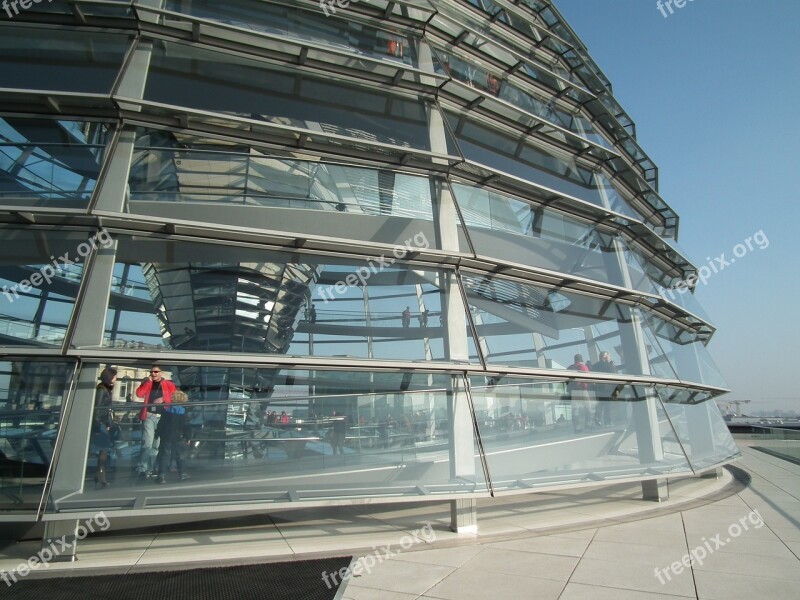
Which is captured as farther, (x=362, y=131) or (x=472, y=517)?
(x=362, y=131)

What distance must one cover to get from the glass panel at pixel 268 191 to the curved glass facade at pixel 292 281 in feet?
0.10

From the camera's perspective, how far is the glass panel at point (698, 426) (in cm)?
929

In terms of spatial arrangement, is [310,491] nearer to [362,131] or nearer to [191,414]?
[191,414]

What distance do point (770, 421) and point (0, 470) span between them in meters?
49.5

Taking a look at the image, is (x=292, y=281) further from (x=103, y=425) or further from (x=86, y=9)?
(x=86, y=9)

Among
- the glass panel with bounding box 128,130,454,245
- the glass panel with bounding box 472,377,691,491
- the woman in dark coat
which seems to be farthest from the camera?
the glass panel with bounding box 472,377,691,491

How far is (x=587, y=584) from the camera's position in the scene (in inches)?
189

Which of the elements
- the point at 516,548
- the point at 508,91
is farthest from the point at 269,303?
the point at 508,91

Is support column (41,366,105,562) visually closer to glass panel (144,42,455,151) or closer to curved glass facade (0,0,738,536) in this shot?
curved glass facade (0,0,738,536)

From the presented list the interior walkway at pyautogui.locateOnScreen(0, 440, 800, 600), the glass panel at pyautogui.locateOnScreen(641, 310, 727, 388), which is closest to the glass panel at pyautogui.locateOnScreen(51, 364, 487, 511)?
the interior walkway at pyautogui.locateOnScreen(0, 440, 800, 600)

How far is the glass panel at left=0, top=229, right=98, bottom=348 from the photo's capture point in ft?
19.4

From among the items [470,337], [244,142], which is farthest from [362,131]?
[470,337]

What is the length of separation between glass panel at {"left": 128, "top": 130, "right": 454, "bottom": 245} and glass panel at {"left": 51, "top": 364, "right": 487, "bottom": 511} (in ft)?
6.88

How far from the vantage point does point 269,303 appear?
Answer: 6.91 meters
